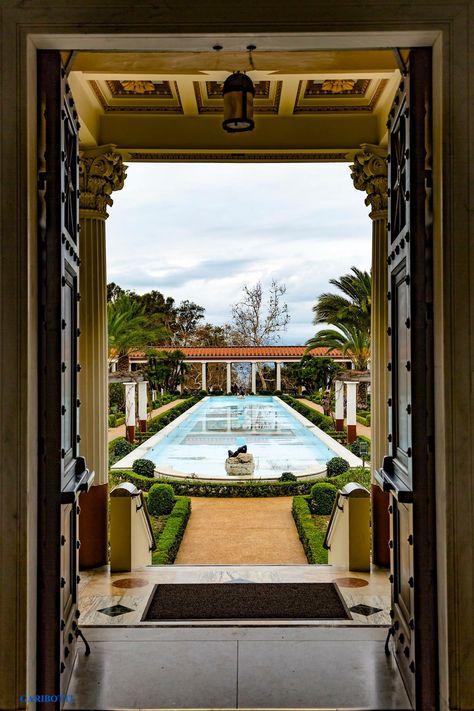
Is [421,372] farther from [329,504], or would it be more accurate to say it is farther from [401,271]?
[329,504]

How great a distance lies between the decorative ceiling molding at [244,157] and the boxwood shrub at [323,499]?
18.3 feet

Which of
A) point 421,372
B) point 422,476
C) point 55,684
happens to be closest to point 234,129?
point 421,372

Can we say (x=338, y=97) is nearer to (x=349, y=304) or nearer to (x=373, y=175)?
(x=373, y=175)

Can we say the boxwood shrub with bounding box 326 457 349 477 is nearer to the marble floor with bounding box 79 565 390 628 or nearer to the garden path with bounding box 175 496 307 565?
the garden path with bounding box 175 496 307 565

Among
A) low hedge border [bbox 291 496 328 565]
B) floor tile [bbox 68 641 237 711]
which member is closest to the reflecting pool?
low hedge border [bbox 291 496 328 565]

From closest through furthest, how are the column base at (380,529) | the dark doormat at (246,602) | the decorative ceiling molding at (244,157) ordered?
the dark doormat at (246,602) → the column base at (380,529) → the decorative ceiling molding at (244,157)

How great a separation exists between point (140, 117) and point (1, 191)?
4223 mm

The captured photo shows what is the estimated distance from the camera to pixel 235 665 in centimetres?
373

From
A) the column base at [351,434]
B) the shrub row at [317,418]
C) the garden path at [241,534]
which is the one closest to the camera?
the garden path at [241,534]

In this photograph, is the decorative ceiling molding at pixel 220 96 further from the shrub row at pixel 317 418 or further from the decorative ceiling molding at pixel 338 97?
→ the shrub row at pixel 317 418

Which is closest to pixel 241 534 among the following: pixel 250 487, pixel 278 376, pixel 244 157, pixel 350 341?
pixel 250 487

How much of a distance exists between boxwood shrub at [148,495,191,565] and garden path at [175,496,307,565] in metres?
0.12

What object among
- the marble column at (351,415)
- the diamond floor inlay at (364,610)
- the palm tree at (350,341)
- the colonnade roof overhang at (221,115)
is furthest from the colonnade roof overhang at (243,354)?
the diamond floor inlay at (364,610)

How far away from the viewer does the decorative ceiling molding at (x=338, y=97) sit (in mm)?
6301
